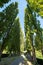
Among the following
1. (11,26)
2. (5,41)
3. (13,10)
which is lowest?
(5,41)

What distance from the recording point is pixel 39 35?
33281 millimetres

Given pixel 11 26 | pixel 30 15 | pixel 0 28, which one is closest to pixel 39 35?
pixel 30 15

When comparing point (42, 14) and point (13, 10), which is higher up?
point (13, 10)

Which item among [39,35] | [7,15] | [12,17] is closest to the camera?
[7,15]

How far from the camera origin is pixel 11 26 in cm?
2716

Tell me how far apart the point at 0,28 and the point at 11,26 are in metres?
8.59

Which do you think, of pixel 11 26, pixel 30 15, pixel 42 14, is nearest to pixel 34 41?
pixel 30 15

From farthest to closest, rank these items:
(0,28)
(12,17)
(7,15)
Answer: (12,17), (7,15), (0,28)

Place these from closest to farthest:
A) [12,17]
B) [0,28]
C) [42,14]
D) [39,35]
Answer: [42,14] < [0,28] < [12,17] < [39,35]

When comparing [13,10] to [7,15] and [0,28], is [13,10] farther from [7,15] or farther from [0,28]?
[0,28]

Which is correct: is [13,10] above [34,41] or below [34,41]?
above

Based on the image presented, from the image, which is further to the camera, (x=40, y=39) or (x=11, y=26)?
(x=40, y=39)

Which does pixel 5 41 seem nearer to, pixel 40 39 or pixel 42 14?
pixel 40 39

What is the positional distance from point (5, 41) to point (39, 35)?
8774 mm
